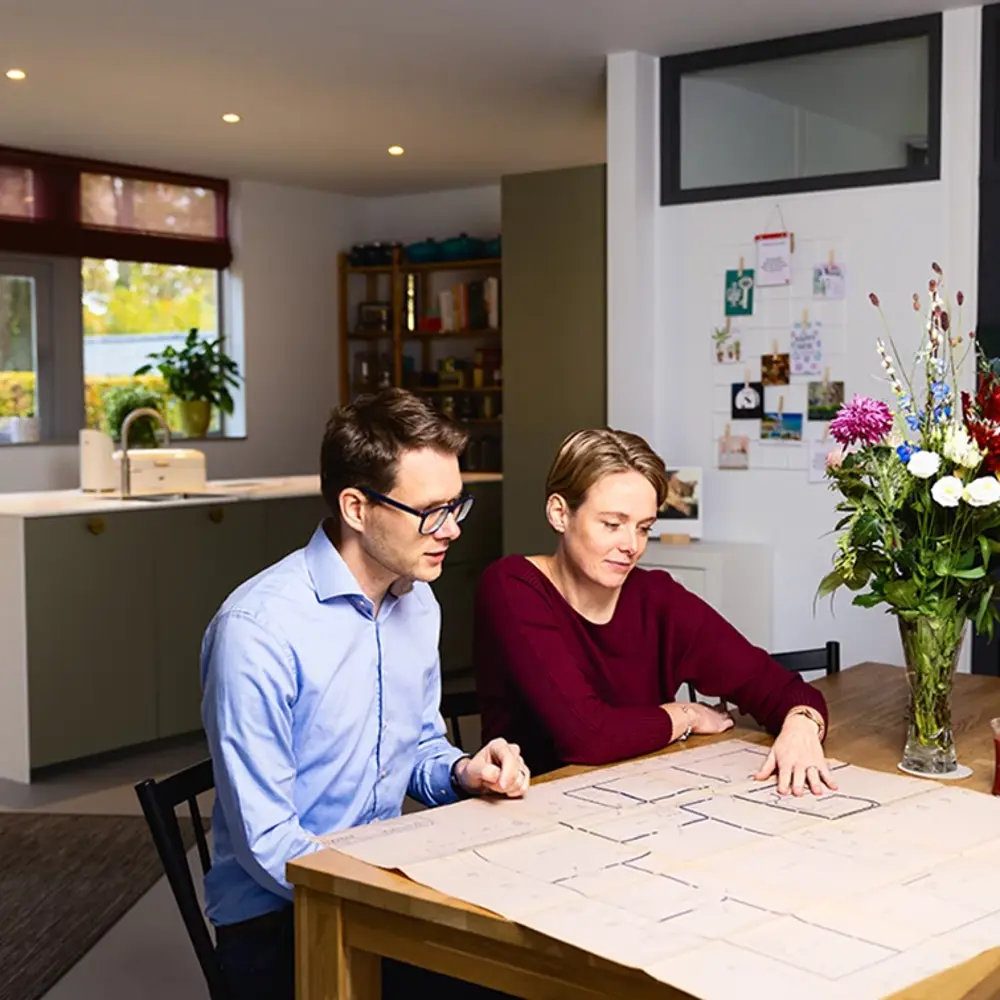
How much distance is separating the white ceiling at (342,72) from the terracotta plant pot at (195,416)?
129 cm

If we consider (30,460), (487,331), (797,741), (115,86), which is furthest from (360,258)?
(797,741)

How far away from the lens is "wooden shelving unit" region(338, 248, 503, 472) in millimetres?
8258

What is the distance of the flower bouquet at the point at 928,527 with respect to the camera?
2.07 metres

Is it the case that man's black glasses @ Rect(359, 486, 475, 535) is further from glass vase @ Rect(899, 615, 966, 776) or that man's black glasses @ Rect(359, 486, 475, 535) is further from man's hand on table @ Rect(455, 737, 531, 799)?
glass vase @ Rect(899, 615, 966, 776)

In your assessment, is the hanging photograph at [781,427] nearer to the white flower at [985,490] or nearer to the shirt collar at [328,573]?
the white flower at [985,490]

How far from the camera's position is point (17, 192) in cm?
719

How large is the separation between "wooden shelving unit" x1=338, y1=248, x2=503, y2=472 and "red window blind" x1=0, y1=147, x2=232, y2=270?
37.0 inches

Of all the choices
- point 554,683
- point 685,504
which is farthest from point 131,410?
point 554,683

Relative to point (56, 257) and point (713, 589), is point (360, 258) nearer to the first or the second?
point (56, 257)

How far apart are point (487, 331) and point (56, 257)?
2.35 meters

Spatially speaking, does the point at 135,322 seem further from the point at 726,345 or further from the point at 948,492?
the point at 948,492

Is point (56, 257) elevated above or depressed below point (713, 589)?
above

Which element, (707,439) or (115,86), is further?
(115,86)

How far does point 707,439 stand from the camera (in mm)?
5270
